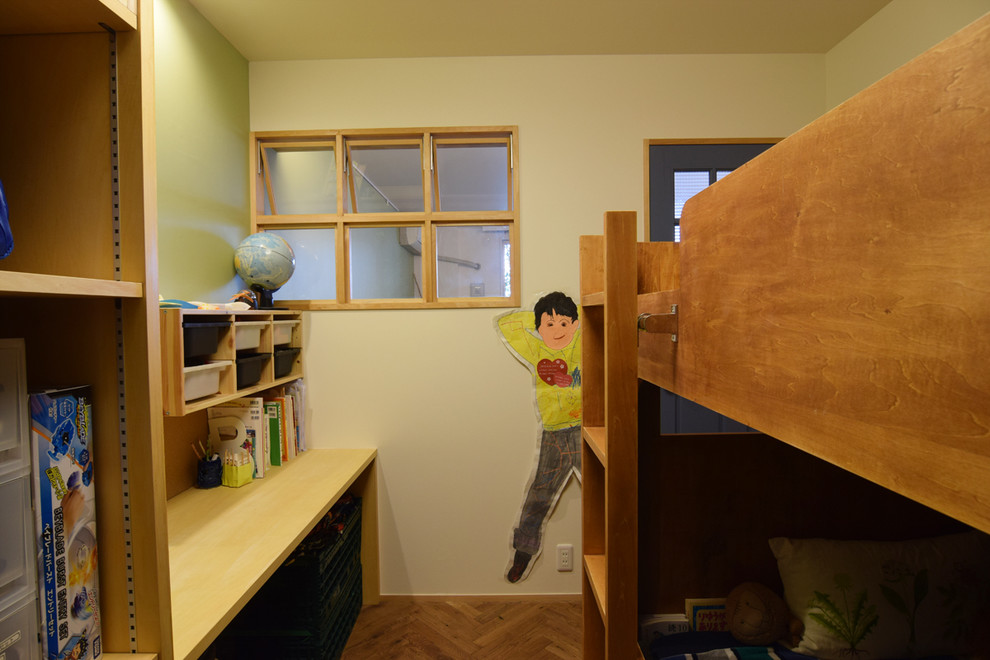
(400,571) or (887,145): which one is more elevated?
(887,145)

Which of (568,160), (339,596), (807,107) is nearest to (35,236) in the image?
(339,596)

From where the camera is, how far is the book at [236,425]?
1918 millimetres

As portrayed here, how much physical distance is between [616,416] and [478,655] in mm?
1581

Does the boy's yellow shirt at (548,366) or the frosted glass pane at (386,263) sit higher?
the frosted glass pane at (386,263)

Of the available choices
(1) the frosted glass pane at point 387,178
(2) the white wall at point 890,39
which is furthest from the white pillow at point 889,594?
(1) the frosted glass pane at point 387,178

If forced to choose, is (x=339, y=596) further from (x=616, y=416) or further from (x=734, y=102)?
(x=734, y=102)

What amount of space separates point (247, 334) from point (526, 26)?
6.26 feet

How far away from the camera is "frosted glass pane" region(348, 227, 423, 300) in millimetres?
2414

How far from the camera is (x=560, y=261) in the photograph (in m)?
2.33

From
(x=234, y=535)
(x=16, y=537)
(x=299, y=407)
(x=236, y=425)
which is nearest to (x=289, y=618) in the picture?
(x=234, y=535)

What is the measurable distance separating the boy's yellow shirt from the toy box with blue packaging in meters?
1.80

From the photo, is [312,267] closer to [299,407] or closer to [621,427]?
[299,407]

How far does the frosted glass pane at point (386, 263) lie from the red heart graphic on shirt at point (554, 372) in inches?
30.3

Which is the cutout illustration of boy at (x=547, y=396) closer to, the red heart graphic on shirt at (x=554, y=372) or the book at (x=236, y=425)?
the red heart graphic on shirt at (x=554, y=372)
